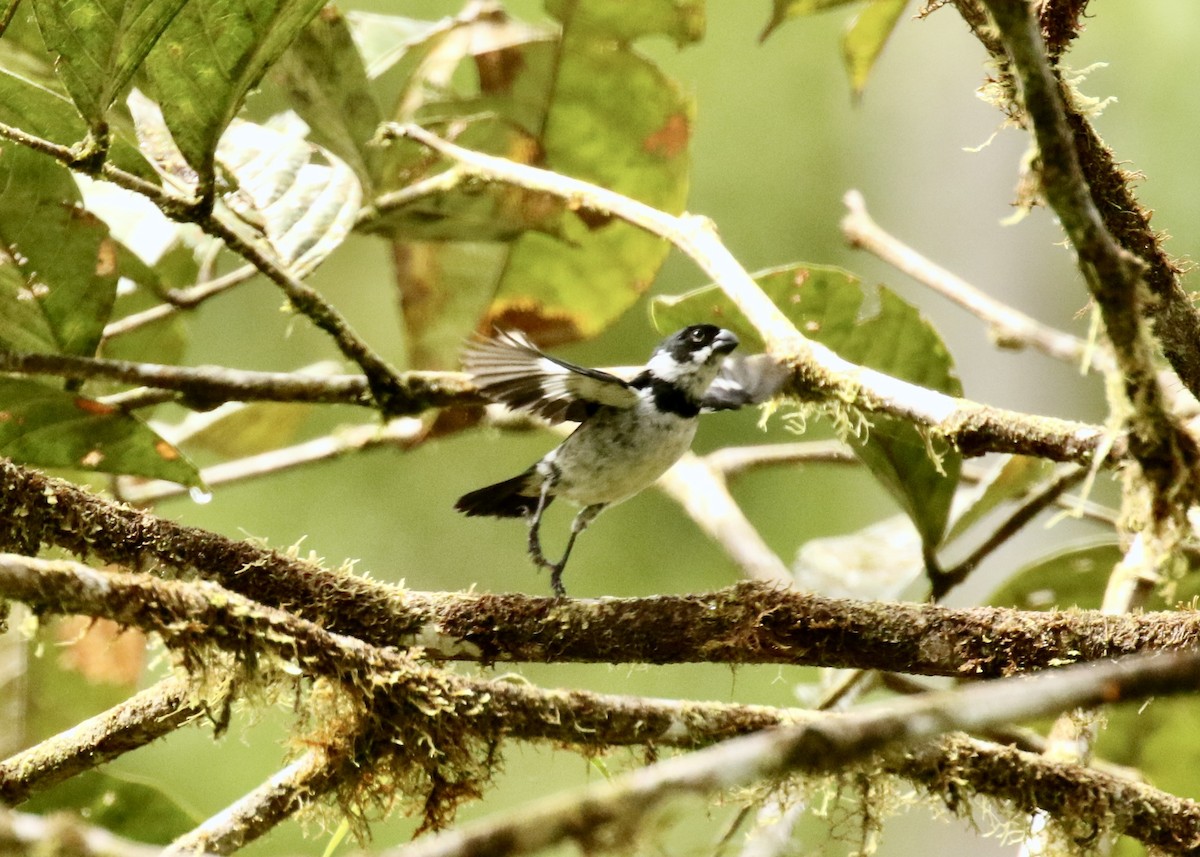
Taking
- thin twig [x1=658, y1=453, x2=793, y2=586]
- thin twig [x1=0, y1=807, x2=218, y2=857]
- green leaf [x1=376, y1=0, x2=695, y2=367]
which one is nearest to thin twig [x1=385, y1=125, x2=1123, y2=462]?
green leaf [x1=376, y1=0, x2=695, y2=367]

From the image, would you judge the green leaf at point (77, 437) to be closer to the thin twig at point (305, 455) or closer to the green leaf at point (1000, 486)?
the thin twig at point (305, 455)

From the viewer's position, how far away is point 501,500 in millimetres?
3006

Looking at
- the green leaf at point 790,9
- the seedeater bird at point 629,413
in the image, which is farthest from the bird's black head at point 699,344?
the green leaf at point 790,9

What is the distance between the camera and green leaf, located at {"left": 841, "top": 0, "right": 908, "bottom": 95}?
262cm

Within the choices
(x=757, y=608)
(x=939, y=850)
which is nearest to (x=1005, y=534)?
(x=757, y=608)

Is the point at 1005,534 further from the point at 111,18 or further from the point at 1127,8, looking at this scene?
the point at 1127,8

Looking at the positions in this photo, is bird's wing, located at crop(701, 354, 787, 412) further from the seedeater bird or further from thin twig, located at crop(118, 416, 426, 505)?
thin twig, located at crop(118, 416, 426, 505)

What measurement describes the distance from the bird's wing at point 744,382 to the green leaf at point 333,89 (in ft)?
2.86

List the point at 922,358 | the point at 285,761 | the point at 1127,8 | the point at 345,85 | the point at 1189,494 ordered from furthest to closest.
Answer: the point at 1127,8 → the point at 345,85 → the point at 922,358 → the point at 285,761 → the point at 1189,494

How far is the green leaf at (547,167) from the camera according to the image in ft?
9.07

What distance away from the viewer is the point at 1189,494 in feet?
4.13

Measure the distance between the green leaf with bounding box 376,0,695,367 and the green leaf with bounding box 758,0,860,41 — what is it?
228 millimetres

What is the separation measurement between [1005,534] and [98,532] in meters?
1.74

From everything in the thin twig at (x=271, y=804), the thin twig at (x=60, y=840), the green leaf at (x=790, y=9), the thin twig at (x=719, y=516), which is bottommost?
the thin twig at (x=719, y=516)
